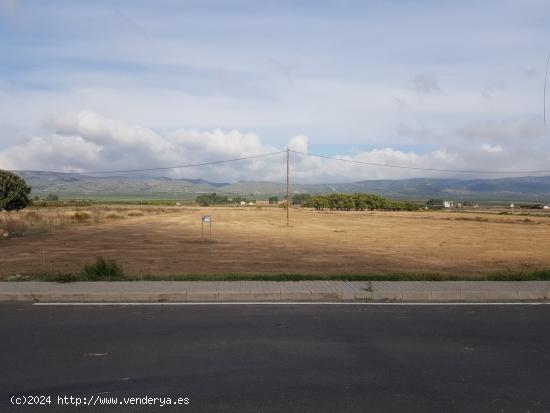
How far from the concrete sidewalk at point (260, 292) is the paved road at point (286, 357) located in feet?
2.66

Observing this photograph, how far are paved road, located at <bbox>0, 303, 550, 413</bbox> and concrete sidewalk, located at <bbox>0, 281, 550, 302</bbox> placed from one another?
0.81 metres

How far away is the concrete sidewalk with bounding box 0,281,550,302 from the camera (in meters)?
10.7

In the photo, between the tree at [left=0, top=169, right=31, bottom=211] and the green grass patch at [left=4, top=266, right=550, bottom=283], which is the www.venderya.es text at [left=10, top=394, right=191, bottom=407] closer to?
the green grass patch at [left=4, top=266, right=550, bottom=283]

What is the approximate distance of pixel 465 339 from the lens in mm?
7805

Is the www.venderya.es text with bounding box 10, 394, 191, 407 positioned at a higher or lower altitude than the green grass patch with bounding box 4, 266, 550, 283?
lower

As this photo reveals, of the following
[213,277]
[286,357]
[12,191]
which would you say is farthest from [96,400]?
[12,191]

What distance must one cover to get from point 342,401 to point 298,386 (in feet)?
1.94

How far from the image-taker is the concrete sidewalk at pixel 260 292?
10.7m

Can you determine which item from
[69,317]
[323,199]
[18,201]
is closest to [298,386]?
[69,317]

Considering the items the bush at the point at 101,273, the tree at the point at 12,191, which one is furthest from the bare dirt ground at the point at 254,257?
the tree at the point at 12,191

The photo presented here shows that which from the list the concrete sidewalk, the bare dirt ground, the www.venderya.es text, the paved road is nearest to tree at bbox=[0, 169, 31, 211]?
the bare dirt ground

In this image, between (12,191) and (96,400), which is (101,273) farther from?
(12,191)

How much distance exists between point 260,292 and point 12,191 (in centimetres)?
5319

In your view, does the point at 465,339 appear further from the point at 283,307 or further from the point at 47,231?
the point at 47,231
